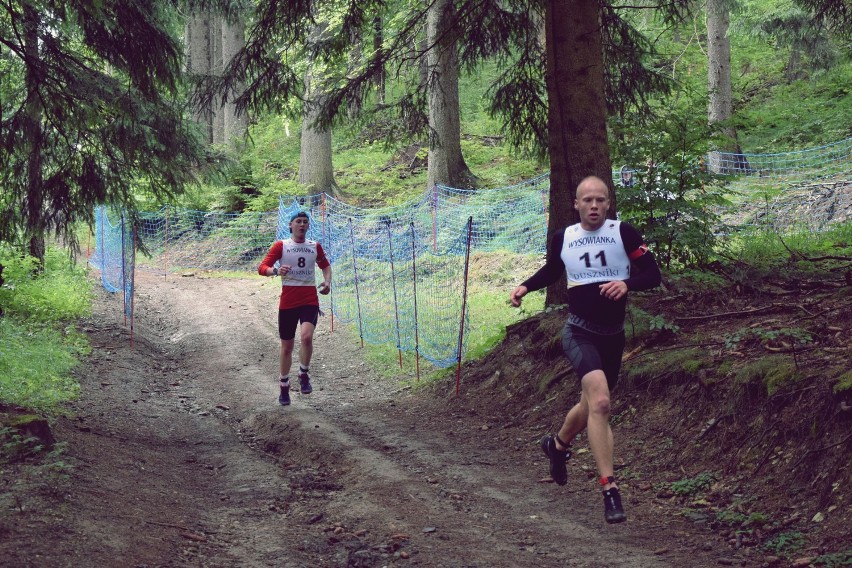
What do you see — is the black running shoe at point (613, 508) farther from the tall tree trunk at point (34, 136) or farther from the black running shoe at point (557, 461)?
the tall tree trunk at point (34, 136)

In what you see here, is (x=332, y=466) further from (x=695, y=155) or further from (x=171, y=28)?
(x=171, y=28)

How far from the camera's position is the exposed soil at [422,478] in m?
4.64

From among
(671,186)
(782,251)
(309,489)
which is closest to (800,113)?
(782,251)

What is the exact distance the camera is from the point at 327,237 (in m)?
18.0

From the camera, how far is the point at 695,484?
18.4 feet

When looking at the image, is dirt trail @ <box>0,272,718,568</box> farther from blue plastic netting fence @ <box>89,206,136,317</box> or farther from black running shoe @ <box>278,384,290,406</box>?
blue plastic netting fence @ <box>89,206,136,317</box>

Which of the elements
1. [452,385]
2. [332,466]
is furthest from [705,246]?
[332,466]

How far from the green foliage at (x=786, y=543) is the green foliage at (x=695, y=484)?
979 millimetres

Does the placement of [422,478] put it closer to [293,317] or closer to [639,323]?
[639,323]

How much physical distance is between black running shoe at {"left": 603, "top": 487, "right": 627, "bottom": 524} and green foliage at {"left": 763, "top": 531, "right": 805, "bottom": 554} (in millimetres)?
781

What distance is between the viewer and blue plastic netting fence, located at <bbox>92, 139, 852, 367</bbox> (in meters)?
13.1

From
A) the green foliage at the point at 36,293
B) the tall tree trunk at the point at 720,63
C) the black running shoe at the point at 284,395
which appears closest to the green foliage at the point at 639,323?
the black running shoe at the point at 284,395

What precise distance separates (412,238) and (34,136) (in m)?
4.70

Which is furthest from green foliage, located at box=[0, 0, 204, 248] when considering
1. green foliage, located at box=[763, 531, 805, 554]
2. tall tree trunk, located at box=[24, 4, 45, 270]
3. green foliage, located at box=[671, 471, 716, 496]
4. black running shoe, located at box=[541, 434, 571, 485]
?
green foliage, located at box=[763, 531, 805, 554]
